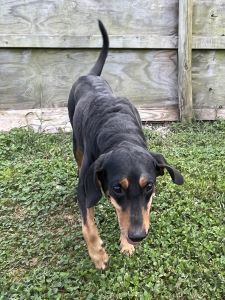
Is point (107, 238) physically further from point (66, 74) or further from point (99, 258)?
point (66, 74)

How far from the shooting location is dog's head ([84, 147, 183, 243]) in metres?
2.74

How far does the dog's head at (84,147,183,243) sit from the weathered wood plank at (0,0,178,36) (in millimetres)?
3888

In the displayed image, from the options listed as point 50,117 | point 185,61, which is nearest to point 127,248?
point 50,117

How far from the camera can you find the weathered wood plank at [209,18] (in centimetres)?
638

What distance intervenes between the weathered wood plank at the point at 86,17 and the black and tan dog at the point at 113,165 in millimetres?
2183

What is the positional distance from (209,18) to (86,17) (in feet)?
5.97

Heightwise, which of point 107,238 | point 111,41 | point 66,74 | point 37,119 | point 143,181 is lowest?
point 37,119

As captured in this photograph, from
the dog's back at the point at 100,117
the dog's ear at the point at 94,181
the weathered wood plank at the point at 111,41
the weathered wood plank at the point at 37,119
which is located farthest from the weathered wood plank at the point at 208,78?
the dog's ear at the point at 94,181

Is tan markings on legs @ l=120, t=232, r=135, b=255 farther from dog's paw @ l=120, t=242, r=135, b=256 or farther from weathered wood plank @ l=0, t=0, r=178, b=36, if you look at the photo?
weathered wood plank @ l=0, t=0, r=178, b=36

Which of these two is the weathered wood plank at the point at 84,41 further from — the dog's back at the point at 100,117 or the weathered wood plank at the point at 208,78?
the dog's back at the point at 100,117

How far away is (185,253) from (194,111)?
3524 mm

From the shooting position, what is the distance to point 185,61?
249 inches

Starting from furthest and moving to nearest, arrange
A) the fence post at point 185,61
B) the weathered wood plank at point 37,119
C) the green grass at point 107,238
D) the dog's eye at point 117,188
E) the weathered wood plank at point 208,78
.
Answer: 1. the weathered wood plank at point 208,78
2. the weathered wood plank at point 37,119
3. the fence post at point 185,61
4. the green grass at point 107,238
5. the dog's eye at point 117,188

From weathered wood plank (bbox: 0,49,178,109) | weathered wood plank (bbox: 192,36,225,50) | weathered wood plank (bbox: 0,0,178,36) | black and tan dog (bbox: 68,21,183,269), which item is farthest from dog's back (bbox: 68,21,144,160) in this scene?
weathered wood plank (bbox: 192,36,225,50)
